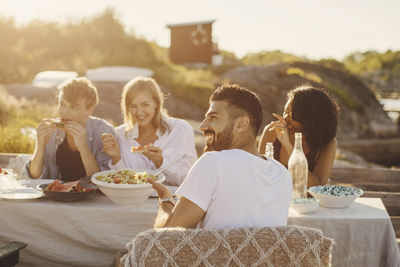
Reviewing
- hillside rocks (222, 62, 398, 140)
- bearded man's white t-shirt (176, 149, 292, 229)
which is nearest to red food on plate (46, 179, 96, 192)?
bearded man's white t-shirt (176, 149, 292, 229)

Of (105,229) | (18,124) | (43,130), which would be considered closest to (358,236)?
(105,229)

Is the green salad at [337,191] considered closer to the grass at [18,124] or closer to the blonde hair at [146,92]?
the blonde hair at [146,92]

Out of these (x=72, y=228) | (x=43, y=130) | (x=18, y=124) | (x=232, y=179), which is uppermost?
(x=232, y=179)

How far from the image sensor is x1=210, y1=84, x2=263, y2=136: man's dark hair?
1.95m

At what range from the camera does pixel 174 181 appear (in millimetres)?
3873

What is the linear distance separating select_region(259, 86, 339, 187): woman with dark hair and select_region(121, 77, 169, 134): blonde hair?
3.59 feet

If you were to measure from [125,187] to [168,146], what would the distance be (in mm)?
1327

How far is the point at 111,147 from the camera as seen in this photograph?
356cm

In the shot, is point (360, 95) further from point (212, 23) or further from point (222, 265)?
point (222, 265)

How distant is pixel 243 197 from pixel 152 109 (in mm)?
2314

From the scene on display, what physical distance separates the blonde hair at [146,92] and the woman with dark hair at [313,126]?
1.09 meters

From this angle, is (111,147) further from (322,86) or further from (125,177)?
(322,86)

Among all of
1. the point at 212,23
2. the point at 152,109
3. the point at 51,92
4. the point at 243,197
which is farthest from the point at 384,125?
the point at 243,197

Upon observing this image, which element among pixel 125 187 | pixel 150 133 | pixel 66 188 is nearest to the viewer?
pixel 125 187
